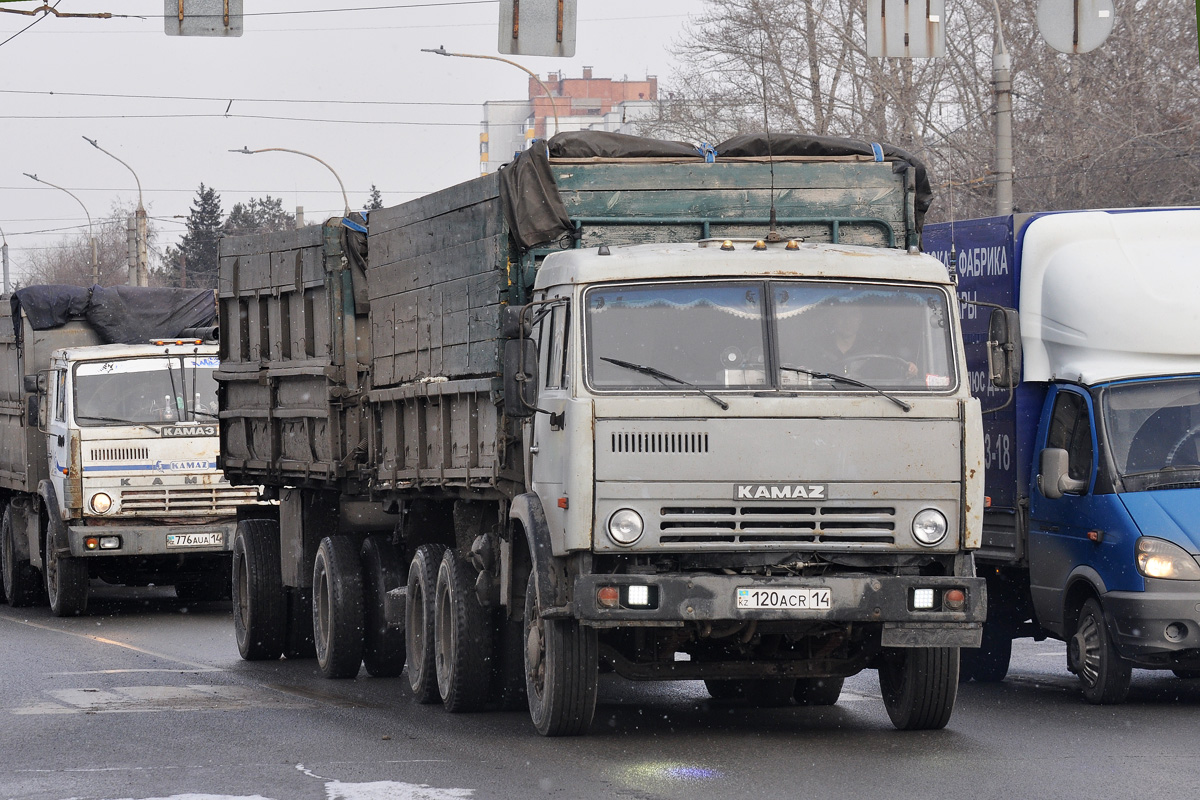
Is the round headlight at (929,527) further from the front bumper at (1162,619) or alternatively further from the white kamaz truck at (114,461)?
the white kamaz truck at (114,461)

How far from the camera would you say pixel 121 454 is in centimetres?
1986

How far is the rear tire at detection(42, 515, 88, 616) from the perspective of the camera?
20172mm

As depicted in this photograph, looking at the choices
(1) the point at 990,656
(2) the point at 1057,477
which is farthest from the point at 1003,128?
(2) the point at 1057,477

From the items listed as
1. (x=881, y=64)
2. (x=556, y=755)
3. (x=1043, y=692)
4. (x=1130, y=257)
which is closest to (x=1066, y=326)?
(x=1130, y=257)

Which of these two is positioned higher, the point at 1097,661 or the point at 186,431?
the point at 186,431

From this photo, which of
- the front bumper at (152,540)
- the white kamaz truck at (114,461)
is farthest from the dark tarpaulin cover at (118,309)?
the front bumper at (152,540)

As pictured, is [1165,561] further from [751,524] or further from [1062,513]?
[751,524]

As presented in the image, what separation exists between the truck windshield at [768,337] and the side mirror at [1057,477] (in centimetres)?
220

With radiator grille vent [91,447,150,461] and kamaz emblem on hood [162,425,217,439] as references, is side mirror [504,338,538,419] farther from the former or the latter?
radiator grille vent [91,447,150,461]

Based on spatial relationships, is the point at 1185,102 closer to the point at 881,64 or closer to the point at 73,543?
the point at 881,64

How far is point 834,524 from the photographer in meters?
9.35

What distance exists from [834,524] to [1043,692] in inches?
158

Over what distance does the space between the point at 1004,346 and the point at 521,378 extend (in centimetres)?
249

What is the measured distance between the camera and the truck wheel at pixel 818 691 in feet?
38.4
